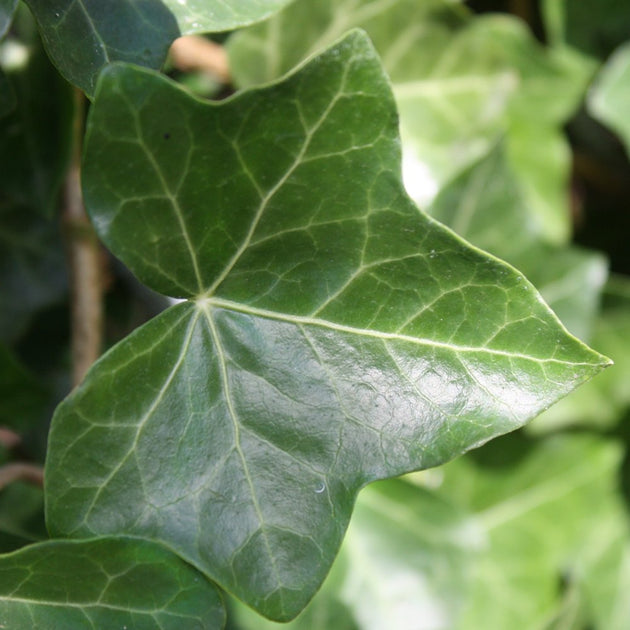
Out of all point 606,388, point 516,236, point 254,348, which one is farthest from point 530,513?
point 254,348

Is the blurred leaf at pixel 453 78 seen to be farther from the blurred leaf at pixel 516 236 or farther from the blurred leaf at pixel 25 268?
the blurred leaf at pixel 25 268

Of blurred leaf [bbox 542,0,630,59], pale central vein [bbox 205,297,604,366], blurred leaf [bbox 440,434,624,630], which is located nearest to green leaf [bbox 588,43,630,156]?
blurred leaf [bbox 542,0,630,59]

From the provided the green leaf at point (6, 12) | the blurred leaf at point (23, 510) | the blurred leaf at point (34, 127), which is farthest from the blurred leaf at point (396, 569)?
the green leaf at point (6, 12)

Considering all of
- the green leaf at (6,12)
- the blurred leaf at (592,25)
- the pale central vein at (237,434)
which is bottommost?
the pale central vein at (237,434)

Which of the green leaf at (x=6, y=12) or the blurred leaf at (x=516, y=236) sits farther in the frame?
the blurred leaf at (x=516, y=236)

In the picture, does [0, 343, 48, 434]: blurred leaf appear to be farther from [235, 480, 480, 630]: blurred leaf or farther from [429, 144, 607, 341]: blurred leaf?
[429, 144, 607, 341]: blurred leaf

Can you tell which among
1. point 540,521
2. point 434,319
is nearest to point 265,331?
point 434,319

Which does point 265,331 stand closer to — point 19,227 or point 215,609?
point 215,609
